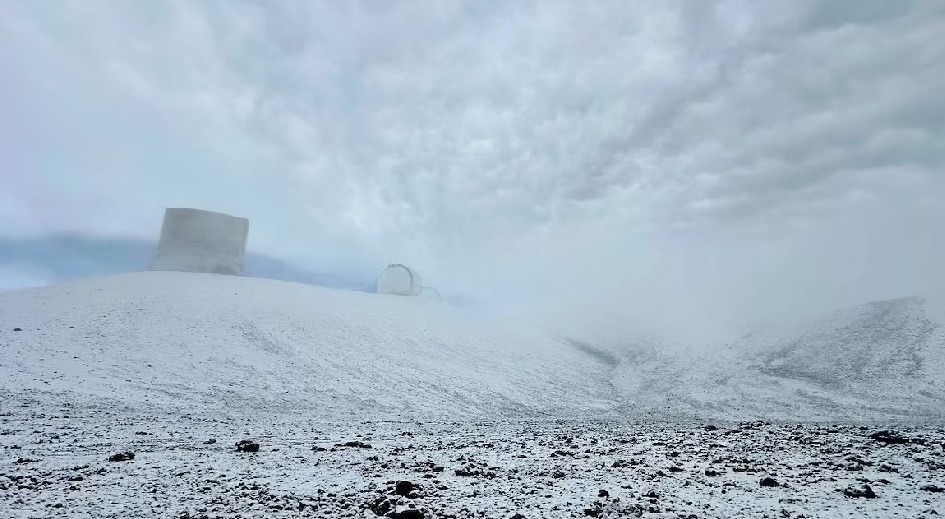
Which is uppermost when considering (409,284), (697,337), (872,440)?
(409,284)

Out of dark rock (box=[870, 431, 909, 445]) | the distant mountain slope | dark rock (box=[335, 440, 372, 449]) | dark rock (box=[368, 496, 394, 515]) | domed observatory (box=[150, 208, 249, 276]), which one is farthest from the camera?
domed observatory (box=[150, 208, 249, 276])

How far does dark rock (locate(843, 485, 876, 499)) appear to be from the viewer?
278 inches

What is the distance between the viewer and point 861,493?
7109 mm

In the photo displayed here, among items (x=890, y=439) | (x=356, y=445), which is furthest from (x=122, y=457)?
(x=890, y=439)

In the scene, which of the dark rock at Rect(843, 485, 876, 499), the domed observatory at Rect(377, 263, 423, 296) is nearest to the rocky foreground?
the dark rock at Rect(843, 485, 876, 499)

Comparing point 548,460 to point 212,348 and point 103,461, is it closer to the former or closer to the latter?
point 103,461

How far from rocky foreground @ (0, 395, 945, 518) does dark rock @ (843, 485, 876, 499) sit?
0.03 metres

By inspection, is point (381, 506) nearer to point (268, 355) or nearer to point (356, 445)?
point (356, 445)

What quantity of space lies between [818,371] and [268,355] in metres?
32.7

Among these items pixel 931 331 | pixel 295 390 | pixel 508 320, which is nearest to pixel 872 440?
pixel 295 390

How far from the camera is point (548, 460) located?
1011 centimetres

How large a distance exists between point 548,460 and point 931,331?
123ft

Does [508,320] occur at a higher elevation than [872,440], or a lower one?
higher

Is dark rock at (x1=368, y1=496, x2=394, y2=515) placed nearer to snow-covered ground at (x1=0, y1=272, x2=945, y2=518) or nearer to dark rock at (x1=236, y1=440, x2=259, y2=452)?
snow-covered ground at (x1=0, y1=272, x2=945, y2=518)
